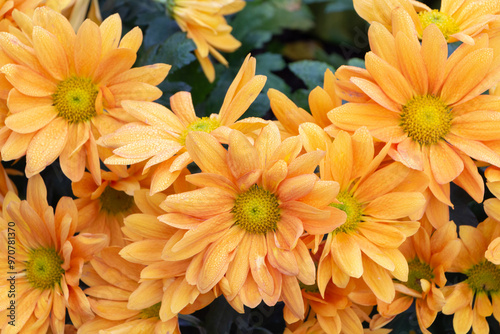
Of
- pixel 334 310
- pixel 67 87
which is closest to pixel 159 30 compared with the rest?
pixel 67 87

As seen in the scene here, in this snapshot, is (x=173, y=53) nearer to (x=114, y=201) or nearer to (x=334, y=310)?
(x=114, y=201)

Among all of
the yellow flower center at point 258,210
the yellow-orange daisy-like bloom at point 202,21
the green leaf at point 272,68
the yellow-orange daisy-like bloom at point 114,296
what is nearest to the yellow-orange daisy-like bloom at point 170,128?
the yellow flower center at point 258,210

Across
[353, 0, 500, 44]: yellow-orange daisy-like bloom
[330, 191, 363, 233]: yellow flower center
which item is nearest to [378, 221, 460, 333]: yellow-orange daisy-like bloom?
[330, 191, 363, 233]: yellow flower center

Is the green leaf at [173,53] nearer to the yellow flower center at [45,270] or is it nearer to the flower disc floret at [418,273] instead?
the yellow flower center at [45,270]

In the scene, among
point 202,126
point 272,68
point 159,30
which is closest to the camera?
point 202,126

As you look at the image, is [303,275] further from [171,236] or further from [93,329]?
[93,329]
